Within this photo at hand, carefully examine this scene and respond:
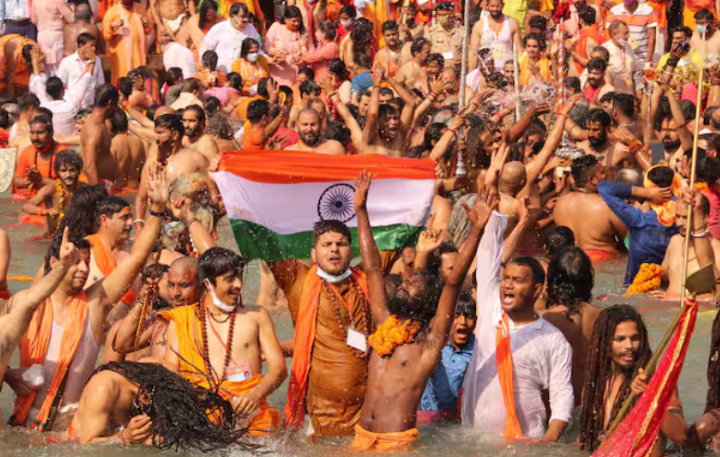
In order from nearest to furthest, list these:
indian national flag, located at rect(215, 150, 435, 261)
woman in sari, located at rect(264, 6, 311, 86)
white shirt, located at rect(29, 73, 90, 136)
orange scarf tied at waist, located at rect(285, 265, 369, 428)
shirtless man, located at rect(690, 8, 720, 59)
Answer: orange scarf tied at waist, located at rect(285, 265, 369, 428), indian national flag, located at rect(215, 150, 435, 261), shirtless man, located at rect(690, 8, 720, 59), white shirt, located at rect(29, 73, 90, 136), woman in sari, located at rect(264, 6, 311, 86)

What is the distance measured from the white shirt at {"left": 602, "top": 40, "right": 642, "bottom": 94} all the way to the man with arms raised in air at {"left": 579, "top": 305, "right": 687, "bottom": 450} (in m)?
7.94

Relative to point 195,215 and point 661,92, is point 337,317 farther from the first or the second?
point 661,92

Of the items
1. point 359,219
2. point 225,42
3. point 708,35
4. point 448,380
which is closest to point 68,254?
point 359,219

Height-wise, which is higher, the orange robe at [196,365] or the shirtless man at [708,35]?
Answer: the shirtless man at [708,35]

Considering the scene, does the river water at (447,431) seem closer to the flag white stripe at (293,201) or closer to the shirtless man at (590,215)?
the shirtless man at (590,215)

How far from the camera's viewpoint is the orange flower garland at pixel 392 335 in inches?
251

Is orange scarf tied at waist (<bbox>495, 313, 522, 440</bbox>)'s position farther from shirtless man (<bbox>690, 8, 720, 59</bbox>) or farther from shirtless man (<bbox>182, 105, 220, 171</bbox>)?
shirtless man (<bbox>690, 8, 720, 59</bbox>)

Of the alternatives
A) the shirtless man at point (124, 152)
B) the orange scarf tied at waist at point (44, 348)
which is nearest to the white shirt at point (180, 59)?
the shirtless man at point (124, 152)

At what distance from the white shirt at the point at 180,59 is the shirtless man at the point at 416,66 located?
248 centimetres

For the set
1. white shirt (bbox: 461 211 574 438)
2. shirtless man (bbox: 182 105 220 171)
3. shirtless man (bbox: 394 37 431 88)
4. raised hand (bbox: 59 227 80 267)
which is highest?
shirtless man (bbox: 394 37 431 88)

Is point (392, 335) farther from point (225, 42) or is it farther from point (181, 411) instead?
point (225, 42)

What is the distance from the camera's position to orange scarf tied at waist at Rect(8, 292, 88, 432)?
6.89m

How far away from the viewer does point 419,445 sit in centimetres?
667

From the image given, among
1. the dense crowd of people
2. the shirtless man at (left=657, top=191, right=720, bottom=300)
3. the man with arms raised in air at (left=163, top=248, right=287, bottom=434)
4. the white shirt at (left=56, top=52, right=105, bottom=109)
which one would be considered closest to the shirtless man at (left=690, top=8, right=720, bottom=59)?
the dense crowd of people
